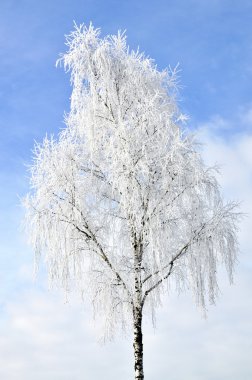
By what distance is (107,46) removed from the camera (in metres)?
16.5

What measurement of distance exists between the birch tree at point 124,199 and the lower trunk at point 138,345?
3 centimetres

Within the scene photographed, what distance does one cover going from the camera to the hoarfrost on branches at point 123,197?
15438mm

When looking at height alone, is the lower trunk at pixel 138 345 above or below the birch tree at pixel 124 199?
below

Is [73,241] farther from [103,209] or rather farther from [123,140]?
[123,140]

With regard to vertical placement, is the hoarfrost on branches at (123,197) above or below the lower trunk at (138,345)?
above

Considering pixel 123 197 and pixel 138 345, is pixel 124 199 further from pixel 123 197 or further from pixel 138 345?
pixel 138 345

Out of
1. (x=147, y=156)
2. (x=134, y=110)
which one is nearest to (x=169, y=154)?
(x=147, y=156)

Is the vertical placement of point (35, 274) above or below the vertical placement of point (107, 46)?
below

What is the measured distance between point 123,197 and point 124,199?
0.29ft

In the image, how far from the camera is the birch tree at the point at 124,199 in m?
15.4

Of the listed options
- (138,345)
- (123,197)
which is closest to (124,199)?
(123,197)

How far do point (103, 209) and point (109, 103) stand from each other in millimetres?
2950

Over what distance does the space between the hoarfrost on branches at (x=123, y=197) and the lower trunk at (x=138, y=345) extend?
220 mm

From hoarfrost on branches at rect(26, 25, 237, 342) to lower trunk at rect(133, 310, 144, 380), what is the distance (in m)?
0.22
